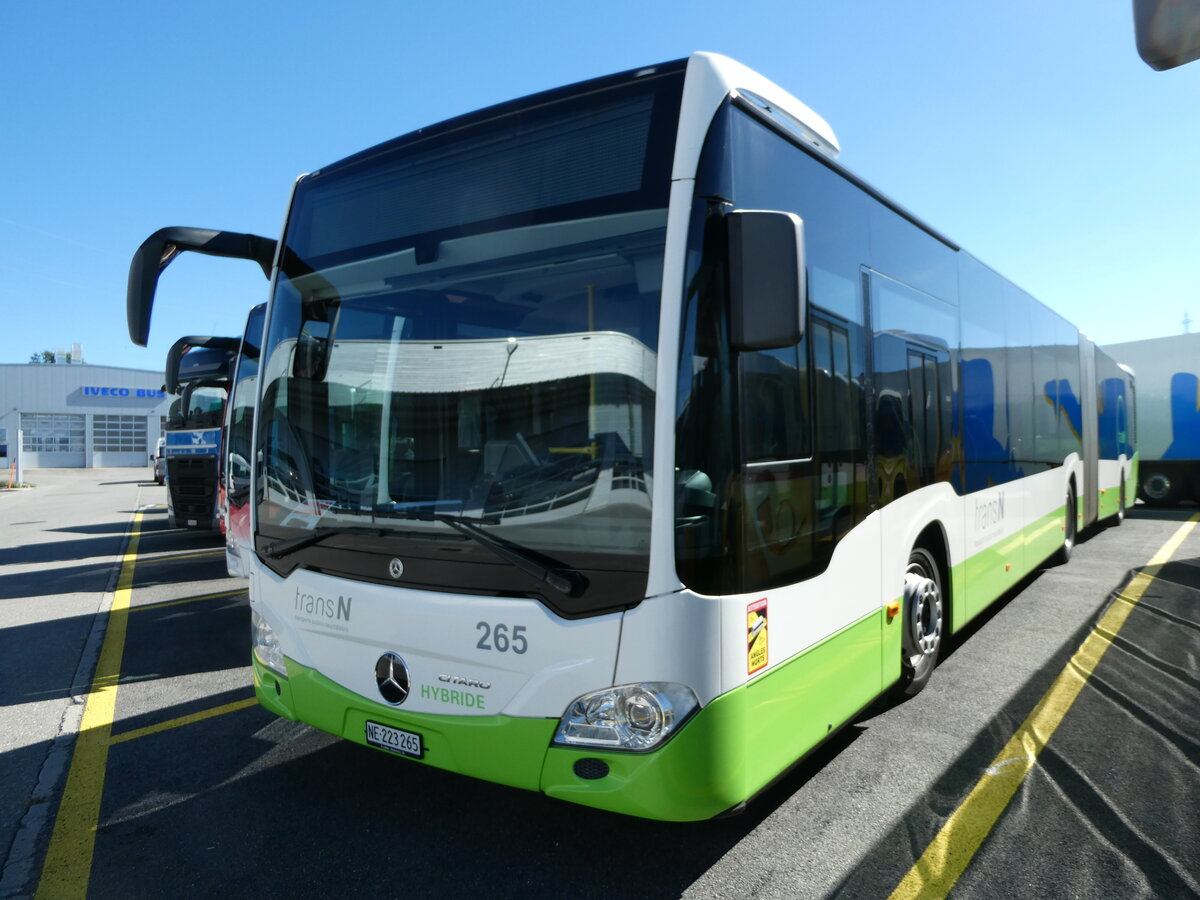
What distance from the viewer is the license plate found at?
2.93m

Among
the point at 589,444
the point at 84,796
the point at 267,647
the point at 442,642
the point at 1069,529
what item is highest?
the point at 589,444

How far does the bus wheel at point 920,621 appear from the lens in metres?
4.28

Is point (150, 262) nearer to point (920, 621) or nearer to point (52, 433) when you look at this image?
point (920, 621)

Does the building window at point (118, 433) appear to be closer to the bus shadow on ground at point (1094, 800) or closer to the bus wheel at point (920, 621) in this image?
the bus wheel at point (920, 621)

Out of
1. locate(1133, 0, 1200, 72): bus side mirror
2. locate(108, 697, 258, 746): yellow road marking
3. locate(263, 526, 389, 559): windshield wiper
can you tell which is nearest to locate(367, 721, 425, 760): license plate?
locate(263, 526, 389, 559): windshield wiper

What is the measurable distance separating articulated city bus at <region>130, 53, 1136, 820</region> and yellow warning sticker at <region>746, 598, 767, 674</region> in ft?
0.06

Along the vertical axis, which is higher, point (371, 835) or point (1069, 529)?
point (1069, 529)

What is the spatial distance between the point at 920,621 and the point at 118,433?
187 feet

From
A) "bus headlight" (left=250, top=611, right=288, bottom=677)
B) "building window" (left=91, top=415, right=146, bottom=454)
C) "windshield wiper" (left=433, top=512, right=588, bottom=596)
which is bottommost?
"bus headlight" (left=250, top=611, right=288, bottom=677)

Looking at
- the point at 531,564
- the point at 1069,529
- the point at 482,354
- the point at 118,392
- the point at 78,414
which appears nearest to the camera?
the point at 531,564

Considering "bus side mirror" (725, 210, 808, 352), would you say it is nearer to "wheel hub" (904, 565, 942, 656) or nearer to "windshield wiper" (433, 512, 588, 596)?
"windshield wiper" (433, 512, 588, 596)

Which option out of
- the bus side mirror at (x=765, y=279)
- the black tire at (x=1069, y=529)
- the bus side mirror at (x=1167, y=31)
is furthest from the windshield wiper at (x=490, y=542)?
the black tire at (x=1069, y=529)

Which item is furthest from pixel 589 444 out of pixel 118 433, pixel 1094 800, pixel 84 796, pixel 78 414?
pixel 78 414

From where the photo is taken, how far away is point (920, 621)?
14.5 feet
